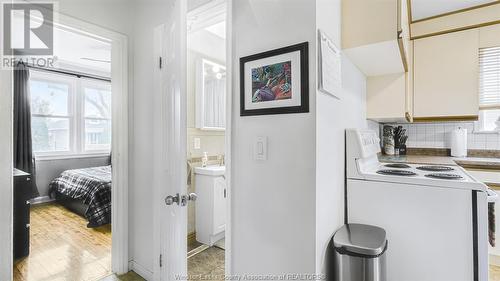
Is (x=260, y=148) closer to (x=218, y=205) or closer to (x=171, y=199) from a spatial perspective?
(x=171, y=199)

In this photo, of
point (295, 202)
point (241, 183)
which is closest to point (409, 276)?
point (295, 202)

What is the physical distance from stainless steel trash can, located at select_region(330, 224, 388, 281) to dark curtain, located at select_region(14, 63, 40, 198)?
5123 mm

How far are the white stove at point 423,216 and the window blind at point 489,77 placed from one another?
6.13 ft

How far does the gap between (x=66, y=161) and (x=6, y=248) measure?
155 inches

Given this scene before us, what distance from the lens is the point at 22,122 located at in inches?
161

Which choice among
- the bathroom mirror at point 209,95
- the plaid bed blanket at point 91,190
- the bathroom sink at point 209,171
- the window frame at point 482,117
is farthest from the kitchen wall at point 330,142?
the plaid bed blanket at point 91,190

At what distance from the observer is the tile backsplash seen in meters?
2.70

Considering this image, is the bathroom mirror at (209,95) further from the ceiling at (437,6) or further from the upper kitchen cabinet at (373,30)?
the ceiling at (437,6)

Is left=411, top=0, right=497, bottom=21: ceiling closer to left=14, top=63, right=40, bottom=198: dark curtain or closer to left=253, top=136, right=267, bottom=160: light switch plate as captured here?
left=253, top=136, right=267, bottom=160: light switch plate

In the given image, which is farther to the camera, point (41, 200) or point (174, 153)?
point (41, 200)

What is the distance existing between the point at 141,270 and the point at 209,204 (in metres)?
0.84

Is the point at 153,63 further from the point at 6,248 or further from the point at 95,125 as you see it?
the point at 95,125

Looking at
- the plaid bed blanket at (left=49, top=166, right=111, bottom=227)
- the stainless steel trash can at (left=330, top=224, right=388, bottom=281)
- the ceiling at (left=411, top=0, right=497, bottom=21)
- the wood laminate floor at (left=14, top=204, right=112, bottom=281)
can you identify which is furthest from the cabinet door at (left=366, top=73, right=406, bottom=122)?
the plaid bed blanket at (left=49, top=166, right=111, bottom=227)

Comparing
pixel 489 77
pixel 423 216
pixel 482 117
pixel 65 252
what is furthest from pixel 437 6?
pixel 65 252
